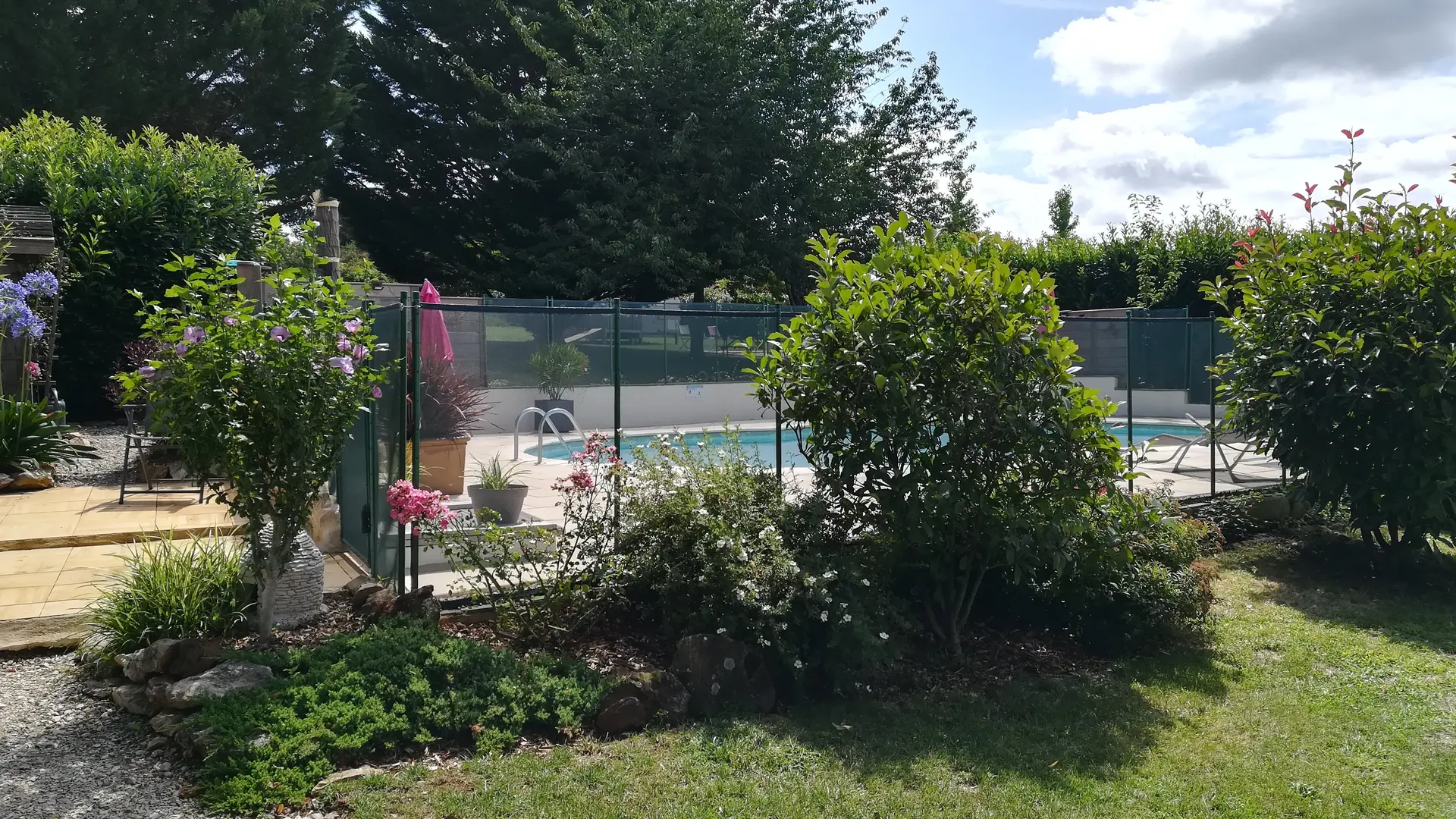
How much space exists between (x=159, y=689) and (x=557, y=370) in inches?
138

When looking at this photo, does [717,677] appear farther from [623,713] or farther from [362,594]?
[362,594]

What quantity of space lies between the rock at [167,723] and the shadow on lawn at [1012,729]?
2507 mm

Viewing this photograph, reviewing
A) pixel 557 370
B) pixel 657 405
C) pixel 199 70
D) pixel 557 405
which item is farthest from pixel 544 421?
pixel 199 70

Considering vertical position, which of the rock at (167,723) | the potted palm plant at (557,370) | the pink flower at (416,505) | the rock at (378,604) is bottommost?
the rock at (167,723)

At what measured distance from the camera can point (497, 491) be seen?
7.43m

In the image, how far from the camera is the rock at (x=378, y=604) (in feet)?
17.9

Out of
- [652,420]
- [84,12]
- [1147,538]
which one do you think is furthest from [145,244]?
[1147,538]

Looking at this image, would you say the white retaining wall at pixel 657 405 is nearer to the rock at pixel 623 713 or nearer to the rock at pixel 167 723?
the rock at pixel 623 713

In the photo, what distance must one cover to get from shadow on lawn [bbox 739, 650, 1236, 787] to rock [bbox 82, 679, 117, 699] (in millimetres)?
3073

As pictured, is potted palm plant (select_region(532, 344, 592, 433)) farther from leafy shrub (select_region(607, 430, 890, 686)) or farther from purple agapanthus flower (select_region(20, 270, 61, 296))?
purple agapanthus flower (select_region(20, 270, 61, 296))

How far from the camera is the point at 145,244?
43.7 feet

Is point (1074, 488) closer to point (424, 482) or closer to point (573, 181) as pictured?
point (424, 482)

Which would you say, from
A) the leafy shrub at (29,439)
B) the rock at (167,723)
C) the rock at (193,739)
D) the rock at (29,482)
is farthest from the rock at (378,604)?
the leafy shrub at (29,439)

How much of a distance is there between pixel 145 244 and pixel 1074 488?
12393 mm
